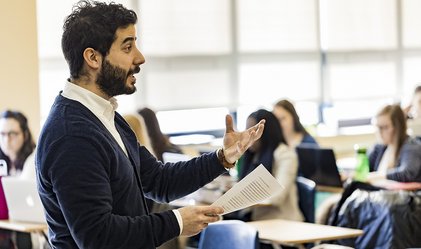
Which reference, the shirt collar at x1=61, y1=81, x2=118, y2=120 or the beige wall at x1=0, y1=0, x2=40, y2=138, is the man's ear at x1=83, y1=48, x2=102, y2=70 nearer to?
the shirt collar at x1=61, y1=81, x2=118, y2=120

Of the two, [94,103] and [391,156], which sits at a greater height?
[94,103]

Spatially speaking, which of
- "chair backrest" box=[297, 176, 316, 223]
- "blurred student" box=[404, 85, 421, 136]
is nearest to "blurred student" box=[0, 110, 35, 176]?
"chair backrest" box=[297, 176, 316, 223]

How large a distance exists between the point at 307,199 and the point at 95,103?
3750 mm

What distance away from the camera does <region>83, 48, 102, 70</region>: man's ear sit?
2.68 meters

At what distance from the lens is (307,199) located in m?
6.29

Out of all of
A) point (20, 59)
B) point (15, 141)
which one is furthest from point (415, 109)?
point (15, 141)

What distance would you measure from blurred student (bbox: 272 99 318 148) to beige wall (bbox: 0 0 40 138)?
2.01m

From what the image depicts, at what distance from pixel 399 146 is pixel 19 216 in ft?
9.57

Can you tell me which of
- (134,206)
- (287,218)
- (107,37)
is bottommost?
(287,218)

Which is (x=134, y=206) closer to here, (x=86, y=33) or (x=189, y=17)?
(x=86, y=33)

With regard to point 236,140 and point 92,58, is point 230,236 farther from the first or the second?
point 92,58

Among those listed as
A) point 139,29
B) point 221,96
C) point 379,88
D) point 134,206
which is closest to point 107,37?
point 134,206

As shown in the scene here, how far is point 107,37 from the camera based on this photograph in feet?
8.82

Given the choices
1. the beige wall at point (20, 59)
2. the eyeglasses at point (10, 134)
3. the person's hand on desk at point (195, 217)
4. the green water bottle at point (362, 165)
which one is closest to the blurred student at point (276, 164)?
the green water bottle at point (362, 165)
